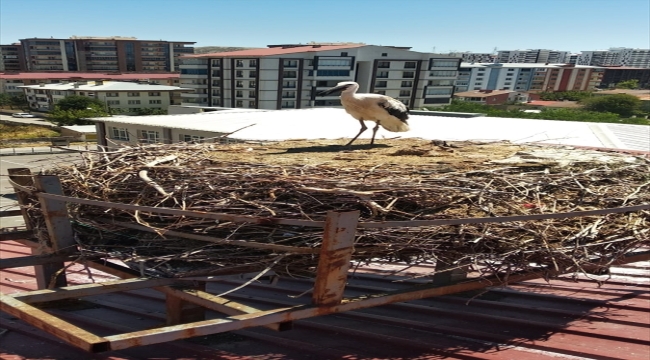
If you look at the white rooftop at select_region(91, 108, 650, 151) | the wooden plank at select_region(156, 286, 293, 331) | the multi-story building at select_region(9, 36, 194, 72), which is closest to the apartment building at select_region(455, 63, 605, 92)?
the multi-story building at select_region(9, 36, 194, 72)

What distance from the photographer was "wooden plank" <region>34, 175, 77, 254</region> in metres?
2.56

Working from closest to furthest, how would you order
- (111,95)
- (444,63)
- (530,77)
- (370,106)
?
1. (370,106)
2. (111,95)
3. (444,63)
4. (530,77)

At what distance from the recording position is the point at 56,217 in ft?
8.59

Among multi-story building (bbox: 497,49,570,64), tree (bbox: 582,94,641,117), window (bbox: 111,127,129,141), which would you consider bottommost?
window (bbox: 111,127,129,141)

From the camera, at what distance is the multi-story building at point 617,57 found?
558 ft

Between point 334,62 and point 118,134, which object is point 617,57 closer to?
point 334,62

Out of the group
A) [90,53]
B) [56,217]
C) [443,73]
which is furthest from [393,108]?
[90,53]

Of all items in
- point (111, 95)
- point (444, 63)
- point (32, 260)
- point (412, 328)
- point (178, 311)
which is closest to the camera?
point (32, 260)

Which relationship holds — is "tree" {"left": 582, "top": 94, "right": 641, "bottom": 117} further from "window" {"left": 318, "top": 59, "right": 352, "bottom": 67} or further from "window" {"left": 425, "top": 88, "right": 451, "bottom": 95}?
"window" {"left": 318, "top": 59, "right": 352, "bottom": 67}

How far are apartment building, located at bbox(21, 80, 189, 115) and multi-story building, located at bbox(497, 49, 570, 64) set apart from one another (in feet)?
525

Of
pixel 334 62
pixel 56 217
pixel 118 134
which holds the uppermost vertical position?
pixel 334 62

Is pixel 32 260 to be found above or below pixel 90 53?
below

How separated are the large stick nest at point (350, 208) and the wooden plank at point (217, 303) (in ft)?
0.40

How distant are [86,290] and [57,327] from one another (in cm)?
57
